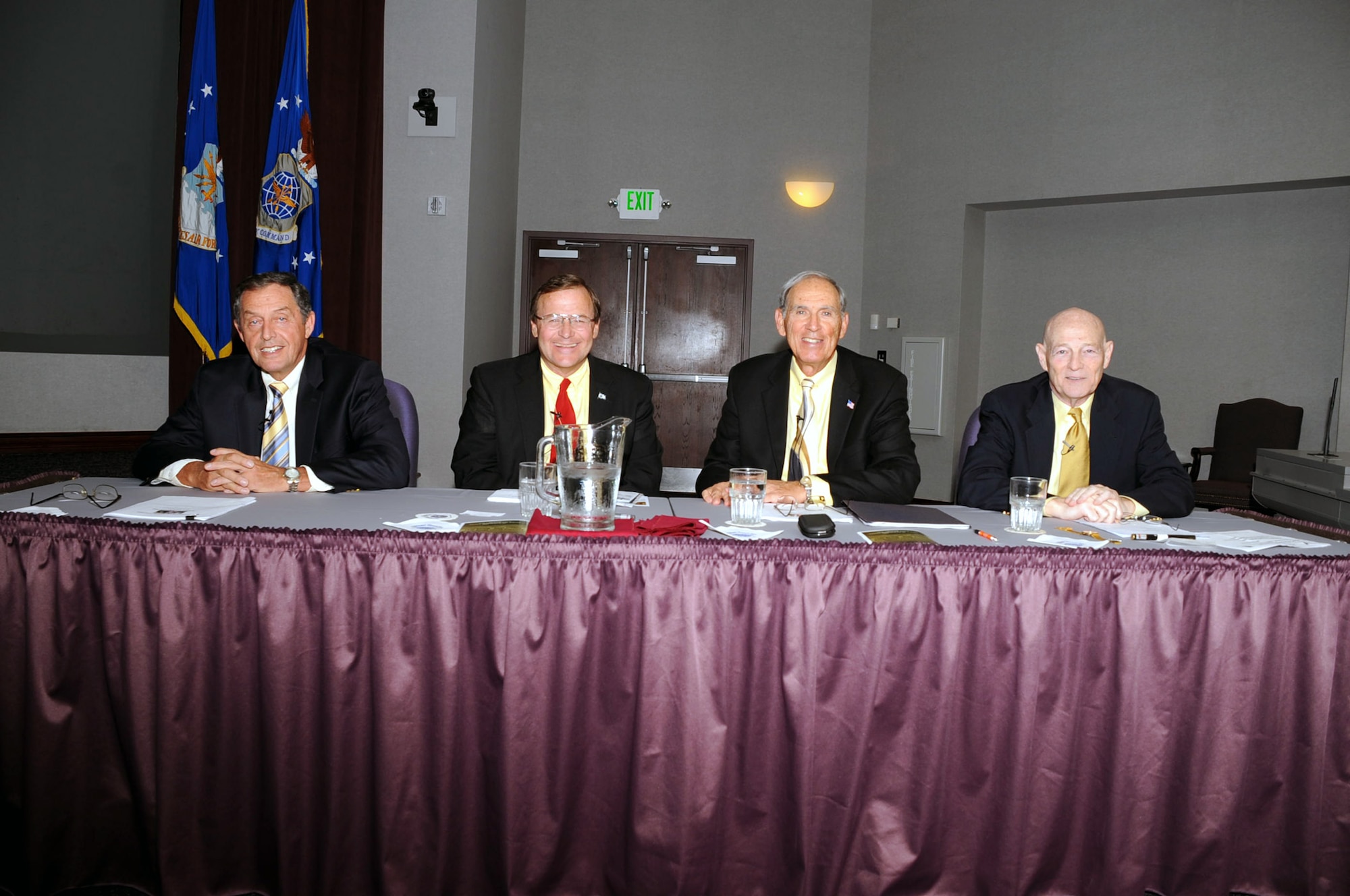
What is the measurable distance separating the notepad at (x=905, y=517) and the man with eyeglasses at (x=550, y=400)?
0.91 metres

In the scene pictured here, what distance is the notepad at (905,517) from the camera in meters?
1.80

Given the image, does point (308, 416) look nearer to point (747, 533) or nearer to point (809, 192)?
point (747, 533)

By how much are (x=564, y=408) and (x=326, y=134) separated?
9.24 ft

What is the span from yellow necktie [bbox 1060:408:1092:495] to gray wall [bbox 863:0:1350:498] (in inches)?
163

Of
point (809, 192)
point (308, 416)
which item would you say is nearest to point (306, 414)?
Result: point (308, 416)

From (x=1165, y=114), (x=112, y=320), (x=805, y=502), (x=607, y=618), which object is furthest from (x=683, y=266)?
(x=607, y=618)

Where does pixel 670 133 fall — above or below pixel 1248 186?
above

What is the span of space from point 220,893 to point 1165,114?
6442mm

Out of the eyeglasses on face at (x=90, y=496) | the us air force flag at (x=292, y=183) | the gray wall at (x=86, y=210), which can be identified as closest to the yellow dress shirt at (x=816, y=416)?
the eyeglasses on face at (x=90, y=496)

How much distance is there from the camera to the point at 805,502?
207cm

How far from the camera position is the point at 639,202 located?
23.6 feet

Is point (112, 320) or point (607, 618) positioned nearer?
point (607, 618)

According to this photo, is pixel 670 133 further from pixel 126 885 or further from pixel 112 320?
pixel 126 885

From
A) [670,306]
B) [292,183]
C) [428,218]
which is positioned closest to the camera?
[292,183]
